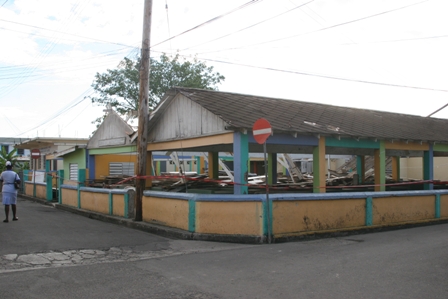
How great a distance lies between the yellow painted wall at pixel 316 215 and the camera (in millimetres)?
10281

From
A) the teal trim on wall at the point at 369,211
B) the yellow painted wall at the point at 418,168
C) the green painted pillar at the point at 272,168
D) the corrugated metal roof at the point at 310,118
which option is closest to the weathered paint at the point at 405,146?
the corrugated metal roof at the point at 310,118

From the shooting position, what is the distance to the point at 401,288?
19.9 feet

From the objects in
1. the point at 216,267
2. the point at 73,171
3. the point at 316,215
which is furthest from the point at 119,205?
the point at 73,171

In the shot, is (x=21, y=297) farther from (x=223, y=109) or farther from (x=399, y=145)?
(x=399, y=145)

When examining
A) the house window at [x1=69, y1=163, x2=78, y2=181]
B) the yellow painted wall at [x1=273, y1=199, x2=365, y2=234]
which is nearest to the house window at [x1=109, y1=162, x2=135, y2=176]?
the house window at [x1=69, y1=163, x2=78, y2=181]

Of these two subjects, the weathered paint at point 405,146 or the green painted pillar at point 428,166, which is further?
the green painted pillar at point 428,166

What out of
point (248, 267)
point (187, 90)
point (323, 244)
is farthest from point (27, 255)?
point (187, 90)

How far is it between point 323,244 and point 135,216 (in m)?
5.97

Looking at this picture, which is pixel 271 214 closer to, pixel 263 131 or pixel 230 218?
pixel 230 218

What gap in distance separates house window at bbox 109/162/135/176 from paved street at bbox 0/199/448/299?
1095 cm

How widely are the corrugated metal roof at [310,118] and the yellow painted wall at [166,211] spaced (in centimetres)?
248

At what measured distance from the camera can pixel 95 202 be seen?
15953 mm

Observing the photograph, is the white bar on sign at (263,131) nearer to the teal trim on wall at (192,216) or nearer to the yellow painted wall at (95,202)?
the teal trim on wall at (192,216)

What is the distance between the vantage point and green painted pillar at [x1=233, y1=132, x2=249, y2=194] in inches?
446
